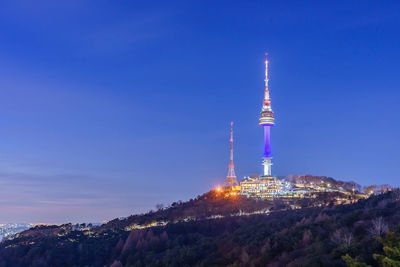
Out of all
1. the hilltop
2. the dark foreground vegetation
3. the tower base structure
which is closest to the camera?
the dark foreground vegetation

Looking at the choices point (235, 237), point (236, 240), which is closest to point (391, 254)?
point (236, 240)

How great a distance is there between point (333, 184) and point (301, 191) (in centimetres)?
2288

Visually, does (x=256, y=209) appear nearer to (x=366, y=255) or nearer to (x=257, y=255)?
(x=257, y=255)

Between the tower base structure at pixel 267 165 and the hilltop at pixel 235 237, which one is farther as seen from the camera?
the tower base structure at pixel 267 165

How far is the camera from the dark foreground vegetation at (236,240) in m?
33.5

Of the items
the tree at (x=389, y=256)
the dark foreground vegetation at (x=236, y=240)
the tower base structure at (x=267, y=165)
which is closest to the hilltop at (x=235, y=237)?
the dark foreground vegetation at (x=236, y=240)

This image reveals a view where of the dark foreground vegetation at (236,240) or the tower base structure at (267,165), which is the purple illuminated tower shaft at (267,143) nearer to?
the tower base structure at (267,165)

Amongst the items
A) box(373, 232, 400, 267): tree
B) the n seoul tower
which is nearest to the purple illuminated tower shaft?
the n seoul tower

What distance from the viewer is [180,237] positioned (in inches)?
3164

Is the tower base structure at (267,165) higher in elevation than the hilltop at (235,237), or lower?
higher

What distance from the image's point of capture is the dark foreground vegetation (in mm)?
33500

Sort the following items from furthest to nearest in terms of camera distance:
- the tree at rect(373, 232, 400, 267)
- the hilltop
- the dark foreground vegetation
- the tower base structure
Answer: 1. the tower base structure
2. the hilltop
3. the dark foreground vegetation
4. the tree at rect(373, 232, 400, 267)

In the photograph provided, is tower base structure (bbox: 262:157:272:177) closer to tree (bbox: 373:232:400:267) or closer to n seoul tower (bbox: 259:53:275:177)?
n seoul tower (bbox: 259:53:275:177)

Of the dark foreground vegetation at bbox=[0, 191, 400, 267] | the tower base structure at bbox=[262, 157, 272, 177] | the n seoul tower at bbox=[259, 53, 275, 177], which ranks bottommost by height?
the dark foreground vegetation at bbox=[0, 191, 400, 267]
